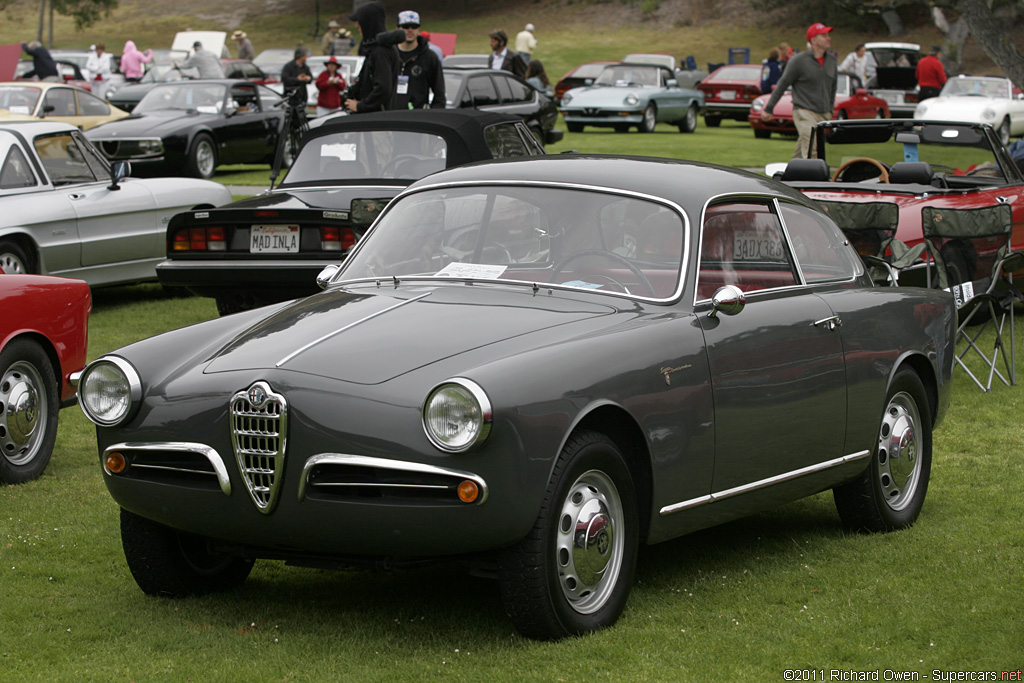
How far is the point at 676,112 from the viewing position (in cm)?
3116

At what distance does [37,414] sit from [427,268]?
2505 millimetres

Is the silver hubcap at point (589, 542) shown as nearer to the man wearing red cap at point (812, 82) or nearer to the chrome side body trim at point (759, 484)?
the chrome side body trim at point (759, 484)

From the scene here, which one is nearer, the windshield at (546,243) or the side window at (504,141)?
the windshield at (546,243)

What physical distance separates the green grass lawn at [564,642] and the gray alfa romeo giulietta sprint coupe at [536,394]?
0.69 ft

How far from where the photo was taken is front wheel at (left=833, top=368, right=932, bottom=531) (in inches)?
235

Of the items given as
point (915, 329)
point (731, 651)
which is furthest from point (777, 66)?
point (731, 651)

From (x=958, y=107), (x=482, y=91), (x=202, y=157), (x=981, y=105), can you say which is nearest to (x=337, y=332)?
(x=482, y=91)

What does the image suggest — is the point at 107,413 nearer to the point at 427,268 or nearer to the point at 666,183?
the point at 427,268

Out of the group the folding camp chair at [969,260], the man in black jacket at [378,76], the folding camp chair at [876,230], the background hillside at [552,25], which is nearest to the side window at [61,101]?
the man in black jacket at [378,76]

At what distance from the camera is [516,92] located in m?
20.6

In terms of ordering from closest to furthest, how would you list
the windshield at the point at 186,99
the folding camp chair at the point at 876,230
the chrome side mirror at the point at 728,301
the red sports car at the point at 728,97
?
1. the chrome side mirror at the point at 728,301
2. the folding camp chair at the point at 876,230
3. the windshield at the point at 186,99
4. the red sports car at the point at 728,97

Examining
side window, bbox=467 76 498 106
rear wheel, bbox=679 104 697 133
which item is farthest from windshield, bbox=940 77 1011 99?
side window, bbox=467 76 498 106

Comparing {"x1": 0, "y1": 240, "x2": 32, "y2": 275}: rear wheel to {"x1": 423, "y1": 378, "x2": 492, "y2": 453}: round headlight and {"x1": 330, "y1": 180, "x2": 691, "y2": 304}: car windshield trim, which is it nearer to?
{"x1": 330, "y1": 180, "x2": 691, "y2": 304}: car windshield trim

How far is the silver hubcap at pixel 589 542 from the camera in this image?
4.43m
